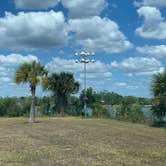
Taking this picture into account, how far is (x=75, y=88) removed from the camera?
190ft

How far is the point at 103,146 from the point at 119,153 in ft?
7.94

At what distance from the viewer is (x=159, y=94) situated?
39.9 m

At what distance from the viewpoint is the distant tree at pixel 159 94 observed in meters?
39.0

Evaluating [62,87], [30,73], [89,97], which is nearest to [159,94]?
[30,73]

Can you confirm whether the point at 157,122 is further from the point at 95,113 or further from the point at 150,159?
the point at 150,159

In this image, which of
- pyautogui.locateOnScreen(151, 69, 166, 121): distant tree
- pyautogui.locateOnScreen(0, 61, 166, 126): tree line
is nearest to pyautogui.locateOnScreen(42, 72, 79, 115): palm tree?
pyautogui.locateOnScreen(0, 61, 166, 126): tree line

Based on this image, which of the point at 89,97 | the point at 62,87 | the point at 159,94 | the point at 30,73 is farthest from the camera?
the point at 89,97

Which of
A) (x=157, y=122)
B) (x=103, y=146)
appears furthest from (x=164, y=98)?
(x=103, y=146)

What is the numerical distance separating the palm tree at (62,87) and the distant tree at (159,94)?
1868 centimetres

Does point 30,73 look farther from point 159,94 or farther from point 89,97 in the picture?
point 89,97

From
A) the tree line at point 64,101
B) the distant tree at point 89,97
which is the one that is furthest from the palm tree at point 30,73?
the distant tree at point 89,97

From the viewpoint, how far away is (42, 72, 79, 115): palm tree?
5734cm

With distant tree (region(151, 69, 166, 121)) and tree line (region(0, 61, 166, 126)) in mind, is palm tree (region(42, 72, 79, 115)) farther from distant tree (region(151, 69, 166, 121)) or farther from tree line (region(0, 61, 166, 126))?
distant tree (region(151, 69, 166, 121))

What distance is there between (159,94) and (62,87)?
19722 mm
